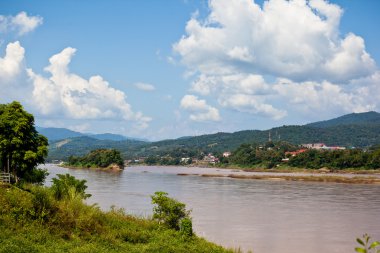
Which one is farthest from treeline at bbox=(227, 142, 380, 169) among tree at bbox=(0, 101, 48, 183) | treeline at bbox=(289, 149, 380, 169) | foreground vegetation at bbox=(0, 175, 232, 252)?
foreground vegetation at bbox=(0, 175, 232, 252)

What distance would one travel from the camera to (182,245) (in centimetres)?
2045

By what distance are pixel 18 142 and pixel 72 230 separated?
28258 mm

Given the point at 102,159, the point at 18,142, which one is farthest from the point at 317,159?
the point at 18,142

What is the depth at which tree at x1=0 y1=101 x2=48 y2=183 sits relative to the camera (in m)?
44.5

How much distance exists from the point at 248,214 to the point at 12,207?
1071 inches

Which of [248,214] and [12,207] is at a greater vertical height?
[12,207]

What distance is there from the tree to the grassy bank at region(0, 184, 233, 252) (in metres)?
24.9

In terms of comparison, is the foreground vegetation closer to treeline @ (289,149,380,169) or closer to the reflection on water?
the reflection on water

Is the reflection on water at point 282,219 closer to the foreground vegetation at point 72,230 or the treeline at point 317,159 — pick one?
the foreground vegetation at point 72,230

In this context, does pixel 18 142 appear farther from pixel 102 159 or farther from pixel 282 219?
pixel 102 159

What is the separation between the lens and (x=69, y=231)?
19156mm

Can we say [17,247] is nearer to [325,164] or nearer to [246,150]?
[325,164]

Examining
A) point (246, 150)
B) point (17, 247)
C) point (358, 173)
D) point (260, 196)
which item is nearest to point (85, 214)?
point (17, 247)

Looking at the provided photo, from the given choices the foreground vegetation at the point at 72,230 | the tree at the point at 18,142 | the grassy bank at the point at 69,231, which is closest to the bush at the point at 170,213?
the foreground vegetation at the point at 72,230
